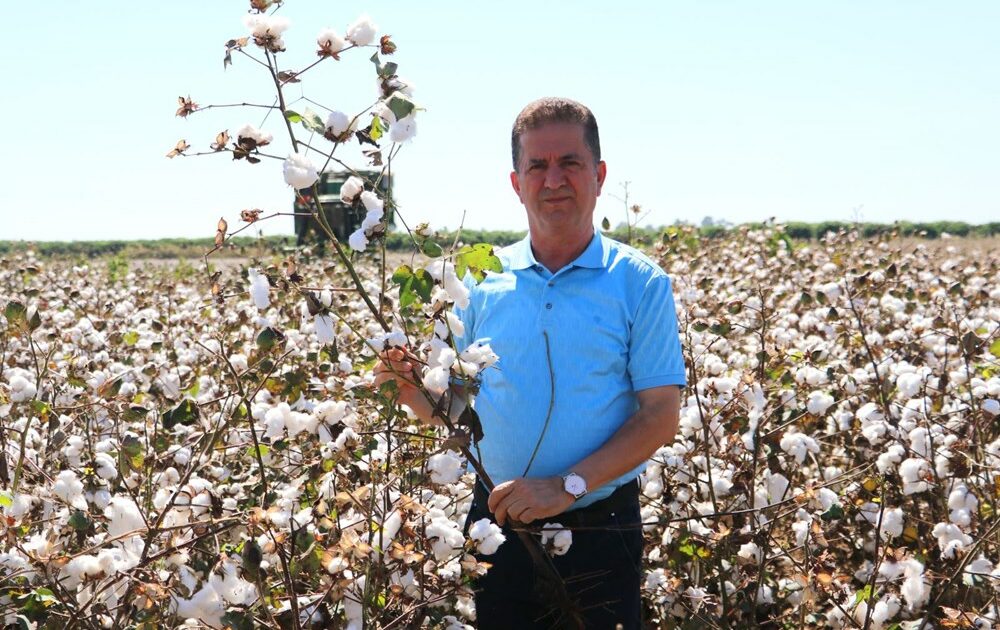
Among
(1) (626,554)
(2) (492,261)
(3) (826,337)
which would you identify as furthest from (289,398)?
(3) (826,337)

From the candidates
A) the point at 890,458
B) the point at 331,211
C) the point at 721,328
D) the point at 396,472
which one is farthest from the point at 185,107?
the point at 331,211

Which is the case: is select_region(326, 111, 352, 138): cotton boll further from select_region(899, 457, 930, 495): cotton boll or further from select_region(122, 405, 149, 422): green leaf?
select_region(899, 457, 930, 495): cotton boll

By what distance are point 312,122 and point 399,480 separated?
129cm

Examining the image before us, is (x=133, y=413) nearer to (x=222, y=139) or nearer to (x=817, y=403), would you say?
(x=222, y=139)

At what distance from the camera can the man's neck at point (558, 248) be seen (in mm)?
2354

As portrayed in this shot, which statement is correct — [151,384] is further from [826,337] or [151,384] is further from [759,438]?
[826,337]

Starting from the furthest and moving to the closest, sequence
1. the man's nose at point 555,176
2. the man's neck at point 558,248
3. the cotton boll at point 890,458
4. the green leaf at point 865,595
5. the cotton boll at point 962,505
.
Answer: the cotton boll at point 890,458 < the cotton boll at point 962,505 < the green leaf at point 865,595 < the man's neck at point 558,248 < the man's nose at point 555,176

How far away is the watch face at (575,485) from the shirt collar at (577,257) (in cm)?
49

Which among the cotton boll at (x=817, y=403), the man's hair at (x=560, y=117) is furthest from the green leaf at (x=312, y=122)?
the cotton boll at (x=817, y=403)

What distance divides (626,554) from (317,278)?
4.92m

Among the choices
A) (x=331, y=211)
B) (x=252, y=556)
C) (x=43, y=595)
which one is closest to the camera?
(x=252, y=556)

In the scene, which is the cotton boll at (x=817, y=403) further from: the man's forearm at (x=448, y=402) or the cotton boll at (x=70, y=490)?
the cotton boll at (x=70, y=490)

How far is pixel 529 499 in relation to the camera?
2.08m

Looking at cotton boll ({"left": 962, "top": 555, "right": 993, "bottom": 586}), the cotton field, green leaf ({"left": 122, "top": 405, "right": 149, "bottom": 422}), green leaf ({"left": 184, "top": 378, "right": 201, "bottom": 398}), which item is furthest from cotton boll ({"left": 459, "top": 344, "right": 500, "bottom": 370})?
green leaf ({"left": 184, "top": 378, "right": 201, "bottom": 398})
